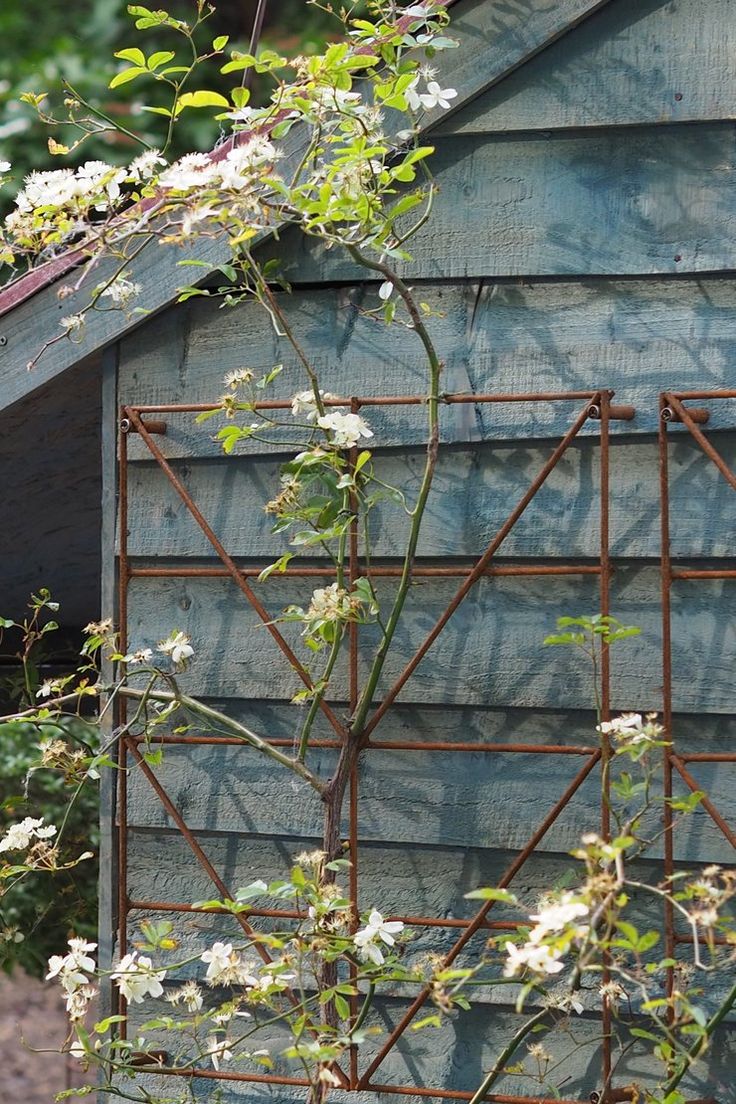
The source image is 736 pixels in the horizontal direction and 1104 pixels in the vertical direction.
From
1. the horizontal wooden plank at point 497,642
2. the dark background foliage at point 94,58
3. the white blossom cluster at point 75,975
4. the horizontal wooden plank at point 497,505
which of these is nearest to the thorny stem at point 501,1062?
the horizontal wooden plank at point 497,642

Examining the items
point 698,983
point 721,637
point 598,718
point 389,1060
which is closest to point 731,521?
point 721,637

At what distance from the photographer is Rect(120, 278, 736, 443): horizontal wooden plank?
2.41 m

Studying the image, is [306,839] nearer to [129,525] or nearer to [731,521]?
[129,525]

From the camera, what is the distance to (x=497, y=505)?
8.17 ft

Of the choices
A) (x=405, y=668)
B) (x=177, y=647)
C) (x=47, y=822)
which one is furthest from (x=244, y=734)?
(x=47, y=822)

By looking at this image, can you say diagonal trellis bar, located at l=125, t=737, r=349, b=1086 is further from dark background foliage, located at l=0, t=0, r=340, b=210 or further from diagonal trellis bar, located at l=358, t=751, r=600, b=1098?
dark background foliage, located at l=0, t=0, r=340, b=210

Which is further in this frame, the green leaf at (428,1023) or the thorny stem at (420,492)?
the thorny stem at (420,492)

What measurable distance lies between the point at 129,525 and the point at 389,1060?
1.17 meters

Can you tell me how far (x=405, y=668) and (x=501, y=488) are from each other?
0.39m

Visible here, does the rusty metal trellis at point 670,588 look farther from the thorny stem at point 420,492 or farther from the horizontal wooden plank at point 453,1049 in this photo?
the thorny stem at point 420,492

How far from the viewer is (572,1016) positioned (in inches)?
95.3

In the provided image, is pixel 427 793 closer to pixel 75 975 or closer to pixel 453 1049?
pixel 453 1049

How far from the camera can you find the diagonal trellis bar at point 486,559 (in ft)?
7.73

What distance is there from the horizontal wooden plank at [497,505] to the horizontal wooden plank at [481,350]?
0.16 ft
